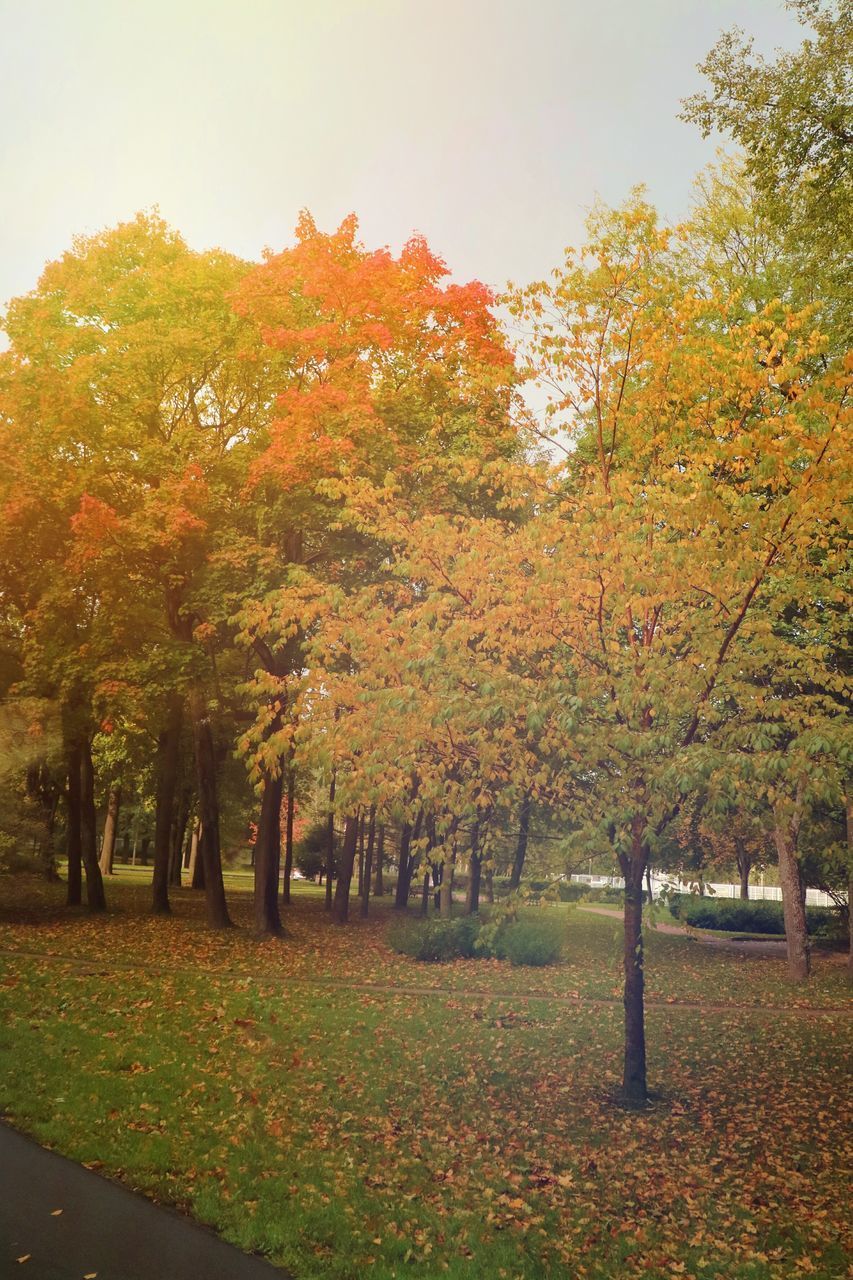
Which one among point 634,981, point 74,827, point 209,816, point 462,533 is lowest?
point 634,981

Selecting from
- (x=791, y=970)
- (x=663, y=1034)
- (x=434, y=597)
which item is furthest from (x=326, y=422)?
(x=791, y=970)

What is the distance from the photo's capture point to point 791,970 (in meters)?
20.5

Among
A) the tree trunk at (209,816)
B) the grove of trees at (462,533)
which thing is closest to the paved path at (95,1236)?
the grove of trees at (462,533)

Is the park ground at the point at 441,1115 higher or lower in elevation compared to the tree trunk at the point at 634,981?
lower

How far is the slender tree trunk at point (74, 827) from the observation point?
88.9 feet

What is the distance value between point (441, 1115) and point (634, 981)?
2367 millimetres

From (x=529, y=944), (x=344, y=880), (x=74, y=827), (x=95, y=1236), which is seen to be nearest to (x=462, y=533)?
(x=95, y=1236)

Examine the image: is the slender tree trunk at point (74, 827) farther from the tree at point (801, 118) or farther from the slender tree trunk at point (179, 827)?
the tree at point (801, 118)

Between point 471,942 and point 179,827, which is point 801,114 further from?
point 179,827

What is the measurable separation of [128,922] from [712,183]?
21910 mm

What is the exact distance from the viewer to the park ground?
6.45 metres

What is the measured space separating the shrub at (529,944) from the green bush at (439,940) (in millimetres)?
706

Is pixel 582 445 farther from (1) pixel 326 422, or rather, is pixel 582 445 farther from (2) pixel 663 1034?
(2) pixel 663 1034

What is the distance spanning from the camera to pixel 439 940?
2117 cm
